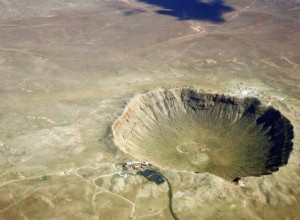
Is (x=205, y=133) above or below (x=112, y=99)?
below

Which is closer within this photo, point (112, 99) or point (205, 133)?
point (205, 133)

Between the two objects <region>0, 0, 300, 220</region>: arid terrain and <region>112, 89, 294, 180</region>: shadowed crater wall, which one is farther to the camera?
<region>112, 89, 294, 180</region>: shadowed crater wall

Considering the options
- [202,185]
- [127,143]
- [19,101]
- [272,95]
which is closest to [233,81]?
[272,95]

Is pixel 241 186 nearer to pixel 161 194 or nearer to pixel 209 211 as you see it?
pixel 209 211

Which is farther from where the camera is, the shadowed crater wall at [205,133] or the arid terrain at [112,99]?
the shadowed crater wall at [205,133]
